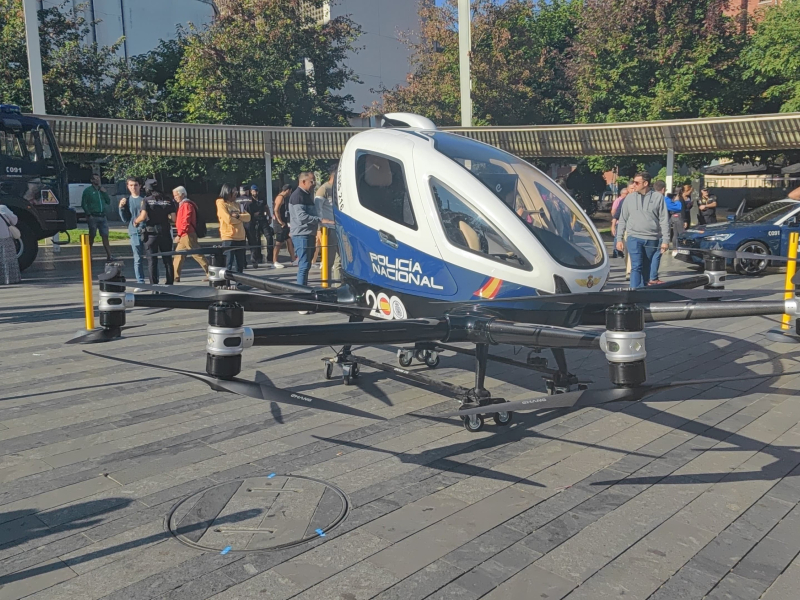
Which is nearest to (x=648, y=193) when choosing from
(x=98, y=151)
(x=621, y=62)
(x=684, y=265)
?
(x=684, y=265)

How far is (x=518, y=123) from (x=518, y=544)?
2929cm

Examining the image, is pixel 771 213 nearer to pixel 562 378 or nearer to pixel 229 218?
pixel 229 218

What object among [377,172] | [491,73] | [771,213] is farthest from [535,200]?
[491,73]

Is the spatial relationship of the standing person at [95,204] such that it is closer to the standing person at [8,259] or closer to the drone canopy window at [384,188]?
the standing person at [8,259]

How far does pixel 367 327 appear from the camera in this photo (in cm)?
418

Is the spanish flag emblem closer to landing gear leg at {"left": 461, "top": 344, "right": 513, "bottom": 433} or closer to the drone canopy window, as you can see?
landing gear leg at {"left": 461, "top": 344, "right": 513, "bottom": 433}

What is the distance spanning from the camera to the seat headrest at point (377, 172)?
5934mm

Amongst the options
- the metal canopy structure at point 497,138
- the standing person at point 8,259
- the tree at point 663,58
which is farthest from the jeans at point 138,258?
the tree at point 663,58

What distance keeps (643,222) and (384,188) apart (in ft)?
19.6

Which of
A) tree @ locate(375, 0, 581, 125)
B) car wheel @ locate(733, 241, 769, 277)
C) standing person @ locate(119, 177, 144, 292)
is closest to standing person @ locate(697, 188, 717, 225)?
car wheel @ locate(733, 241, 769, 277)

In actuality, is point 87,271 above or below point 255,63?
below

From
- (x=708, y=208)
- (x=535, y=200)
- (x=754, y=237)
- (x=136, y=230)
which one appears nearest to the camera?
(x=535, y=200)

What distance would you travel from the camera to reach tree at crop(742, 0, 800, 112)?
1002 inches

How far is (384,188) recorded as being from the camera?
19.5 feet
